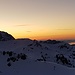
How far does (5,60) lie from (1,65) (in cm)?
184

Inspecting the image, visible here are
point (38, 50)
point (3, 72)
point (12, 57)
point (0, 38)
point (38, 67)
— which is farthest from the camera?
point (0, 38)

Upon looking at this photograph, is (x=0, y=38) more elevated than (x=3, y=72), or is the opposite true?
(x=0, y=38)

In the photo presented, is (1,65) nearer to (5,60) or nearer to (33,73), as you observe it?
(5,60)

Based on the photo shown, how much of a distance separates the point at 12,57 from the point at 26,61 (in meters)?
2.17

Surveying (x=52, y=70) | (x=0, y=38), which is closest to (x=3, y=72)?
(x=52, y=70)

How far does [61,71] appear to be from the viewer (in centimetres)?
2895

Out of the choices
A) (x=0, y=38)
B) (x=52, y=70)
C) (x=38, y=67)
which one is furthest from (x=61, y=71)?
(x=0, y=38)

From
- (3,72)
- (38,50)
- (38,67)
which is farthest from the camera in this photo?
(38,50)

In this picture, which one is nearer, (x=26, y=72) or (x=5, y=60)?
(x=26, y=72)

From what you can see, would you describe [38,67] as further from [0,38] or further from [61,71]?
[0,38]

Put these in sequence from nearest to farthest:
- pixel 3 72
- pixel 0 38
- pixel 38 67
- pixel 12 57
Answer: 1. pixel 3 72
2. pixel 38 67
3. pixel 12 57
4. pixel 0 38

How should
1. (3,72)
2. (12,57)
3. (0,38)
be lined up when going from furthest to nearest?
(0,38), (12,57), (3,72)

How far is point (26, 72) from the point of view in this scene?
2783 centimetres

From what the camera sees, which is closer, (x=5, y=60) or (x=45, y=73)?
(x=45, y=73)
